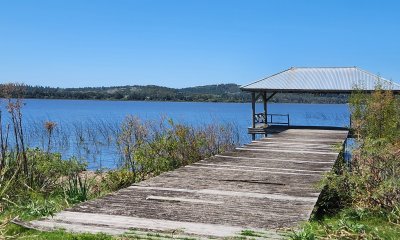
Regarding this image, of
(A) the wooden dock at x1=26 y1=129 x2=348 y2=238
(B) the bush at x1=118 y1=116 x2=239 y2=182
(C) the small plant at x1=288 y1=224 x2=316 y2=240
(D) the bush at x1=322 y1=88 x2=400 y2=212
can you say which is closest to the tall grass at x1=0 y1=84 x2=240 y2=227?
(B) the bush at x1=118 y1=116 x2=239 y2=182

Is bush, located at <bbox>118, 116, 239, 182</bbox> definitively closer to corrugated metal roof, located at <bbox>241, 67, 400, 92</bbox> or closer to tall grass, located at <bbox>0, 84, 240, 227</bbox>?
tall grass, located at <bbox>0, 84, 240, 227</bbox>

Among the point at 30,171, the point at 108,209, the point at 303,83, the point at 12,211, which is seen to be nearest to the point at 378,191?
the point at 108,209

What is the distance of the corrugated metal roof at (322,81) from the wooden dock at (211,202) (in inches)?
416

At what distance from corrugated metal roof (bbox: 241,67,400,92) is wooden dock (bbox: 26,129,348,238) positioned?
10.6m

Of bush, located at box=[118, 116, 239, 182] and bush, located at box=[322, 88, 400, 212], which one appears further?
bush, located at box=[118, 116, 239, 182]

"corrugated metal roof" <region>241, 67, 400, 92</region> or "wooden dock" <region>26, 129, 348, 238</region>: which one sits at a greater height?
"corrugated metal roof" <region>241, 67, 400, 92</region>

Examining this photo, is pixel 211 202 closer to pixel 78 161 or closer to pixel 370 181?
pixel 370 181

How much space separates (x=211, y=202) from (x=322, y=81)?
16.2 meters

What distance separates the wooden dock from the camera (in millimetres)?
5227

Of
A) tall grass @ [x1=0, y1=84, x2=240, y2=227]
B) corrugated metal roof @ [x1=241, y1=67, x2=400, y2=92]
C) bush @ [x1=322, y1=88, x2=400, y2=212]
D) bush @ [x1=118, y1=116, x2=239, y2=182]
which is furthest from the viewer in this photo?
corrugated metal roof @ [x1=241, y1=67, x2=400, y2=92]

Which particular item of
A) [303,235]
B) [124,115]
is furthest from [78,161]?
[124,115]

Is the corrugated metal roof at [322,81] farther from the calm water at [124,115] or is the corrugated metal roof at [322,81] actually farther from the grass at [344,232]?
the grass at [344,232]

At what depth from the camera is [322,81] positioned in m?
21.6

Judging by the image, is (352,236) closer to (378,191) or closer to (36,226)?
(378,191)
